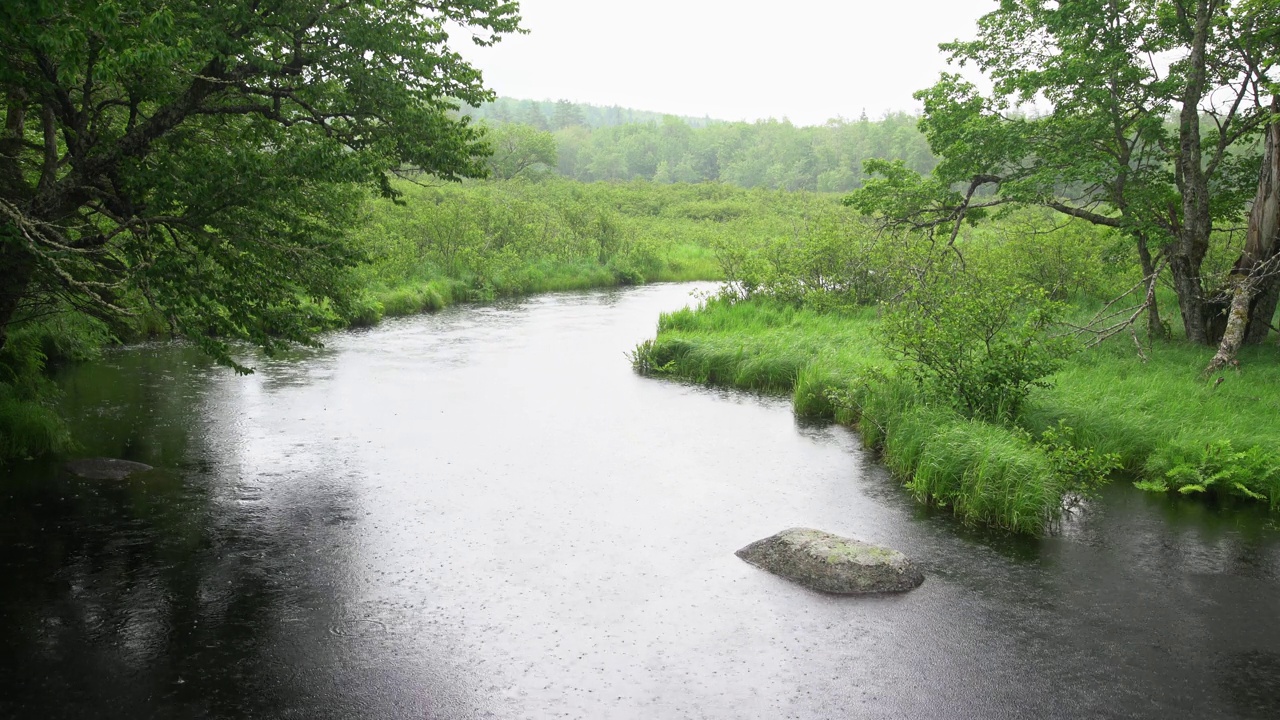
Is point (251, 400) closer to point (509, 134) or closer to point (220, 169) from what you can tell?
point (220, 169)

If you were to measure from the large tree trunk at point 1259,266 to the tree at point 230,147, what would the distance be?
13358mm

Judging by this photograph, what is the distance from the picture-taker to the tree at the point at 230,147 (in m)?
10.0

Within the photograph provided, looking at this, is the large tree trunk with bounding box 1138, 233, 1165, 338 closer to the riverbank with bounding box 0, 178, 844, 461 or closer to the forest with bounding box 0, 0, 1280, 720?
the forest with bounding box 0, 0, 1280, 720

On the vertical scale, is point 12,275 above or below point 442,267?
above

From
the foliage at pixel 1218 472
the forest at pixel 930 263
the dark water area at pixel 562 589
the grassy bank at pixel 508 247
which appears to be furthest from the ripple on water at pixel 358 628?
the grassy bank at pixel 508 247

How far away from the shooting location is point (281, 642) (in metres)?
8.08

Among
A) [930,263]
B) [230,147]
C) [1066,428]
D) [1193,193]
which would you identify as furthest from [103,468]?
[1193,193]

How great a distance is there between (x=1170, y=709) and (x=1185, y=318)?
13.9 metres

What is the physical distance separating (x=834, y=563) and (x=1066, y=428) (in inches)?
189

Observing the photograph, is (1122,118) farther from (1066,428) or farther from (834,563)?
(834,563)

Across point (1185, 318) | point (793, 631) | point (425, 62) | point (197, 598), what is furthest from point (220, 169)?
point (1185, 318)

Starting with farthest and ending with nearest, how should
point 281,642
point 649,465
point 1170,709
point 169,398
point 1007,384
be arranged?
point 169,398
point 649,465
point 1007,384
point 281,642
point 1170,709

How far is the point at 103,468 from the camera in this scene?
12703 millimetres

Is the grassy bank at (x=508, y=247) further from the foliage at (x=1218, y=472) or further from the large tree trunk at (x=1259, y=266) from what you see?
the foliage at (x=1218, y=472)
